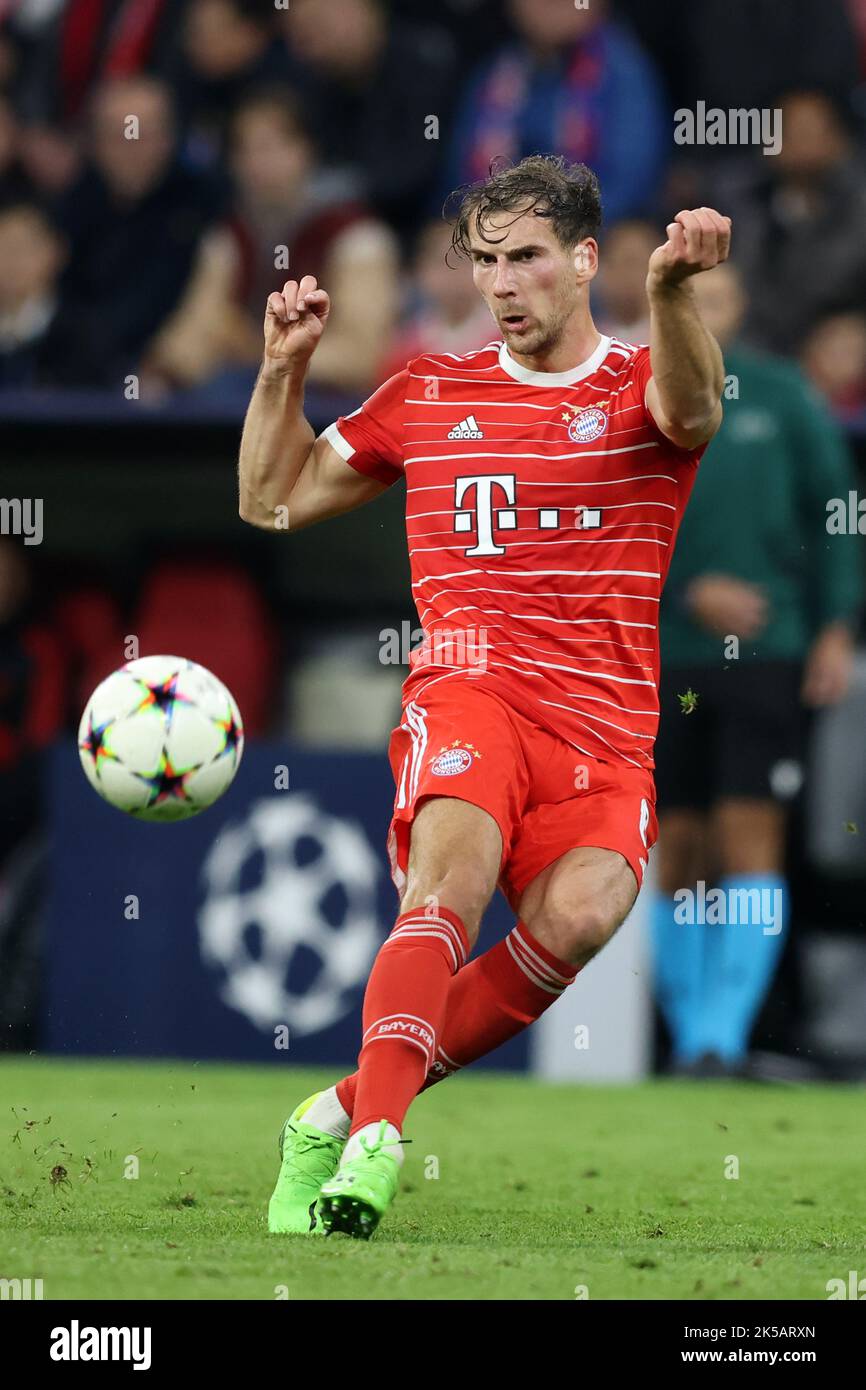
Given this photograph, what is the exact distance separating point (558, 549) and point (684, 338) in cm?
60

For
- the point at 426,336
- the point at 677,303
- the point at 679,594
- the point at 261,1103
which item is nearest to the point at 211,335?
the point at 426,336

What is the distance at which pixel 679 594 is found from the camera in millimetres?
9375

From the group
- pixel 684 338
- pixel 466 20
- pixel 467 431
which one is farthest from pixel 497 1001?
pixel 466 20

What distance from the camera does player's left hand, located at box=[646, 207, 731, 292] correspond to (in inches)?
175

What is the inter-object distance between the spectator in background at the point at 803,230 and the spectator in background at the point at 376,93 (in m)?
1.73

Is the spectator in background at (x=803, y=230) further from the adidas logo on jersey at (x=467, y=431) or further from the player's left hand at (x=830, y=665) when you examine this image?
the adidas logo on jersey at (x=467, y=431)

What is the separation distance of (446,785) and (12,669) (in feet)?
20.6

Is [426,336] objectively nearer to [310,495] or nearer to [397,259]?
[397,259]

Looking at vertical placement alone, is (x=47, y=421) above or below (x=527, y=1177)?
above

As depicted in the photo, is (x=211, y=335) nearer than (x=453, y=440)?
No

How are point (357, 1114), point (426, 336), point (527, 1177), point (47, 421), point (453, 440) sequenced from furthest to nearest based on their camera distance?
1. point (426, 336)
2. point (47, 421)
3. point (527, 1177)
4. point (453, 440)
5. point (357, 1114)

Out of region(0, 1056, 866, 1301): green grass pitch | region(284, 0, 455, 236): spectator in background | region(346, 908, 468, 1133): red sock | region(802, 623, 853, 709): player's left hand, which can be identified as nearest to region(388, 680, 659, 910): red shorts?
region(346, 908, 468, 1133): red sock

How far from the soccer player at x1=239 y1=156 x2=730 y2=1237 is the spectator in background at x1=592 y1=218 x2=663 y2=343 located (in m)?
4.63

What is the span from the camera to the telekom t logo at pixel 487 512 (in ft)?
16.3
